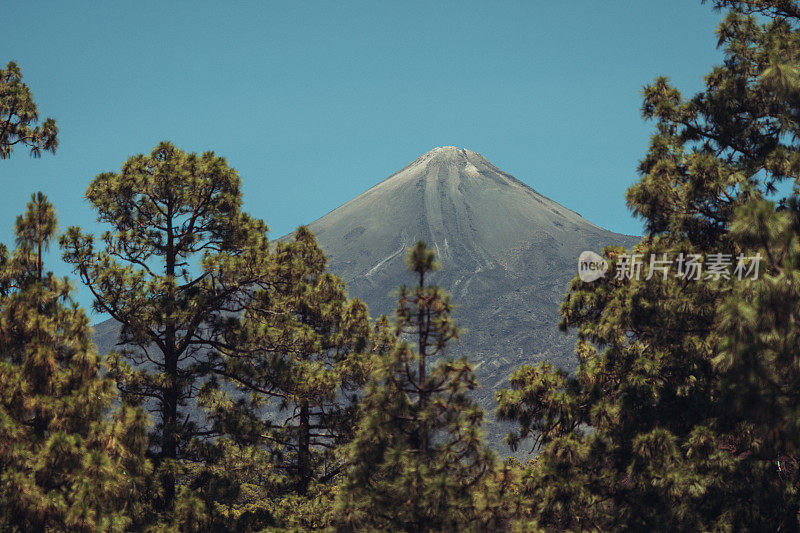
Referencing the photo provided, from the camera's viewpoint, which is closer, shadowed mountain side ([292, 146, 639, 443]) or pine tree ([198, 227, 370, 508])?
pine tree ([198, 227, 370, 508])

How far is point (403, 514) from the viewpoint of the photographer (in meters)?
8.34

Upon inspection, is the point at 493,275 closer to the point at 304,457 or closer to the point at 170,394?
the point at 304,457

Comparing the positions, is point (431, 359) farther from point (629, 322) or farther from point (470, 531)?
point (629, 322)

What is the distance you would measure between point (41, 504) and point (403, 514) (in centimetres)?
403

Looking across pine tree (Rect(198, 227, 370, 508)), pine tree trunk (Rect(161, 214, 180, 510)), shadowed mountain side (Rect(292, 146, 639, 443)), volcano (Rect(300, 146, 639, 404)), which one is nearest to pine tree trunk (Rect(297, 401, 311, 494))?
pine tree (Rect(198, 227, 370, 508))

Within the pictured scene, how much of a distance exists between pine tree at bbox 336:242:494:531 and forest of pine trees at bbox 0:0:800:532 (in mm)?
27

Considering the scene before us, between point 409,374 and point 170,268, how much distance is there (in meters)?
6.19

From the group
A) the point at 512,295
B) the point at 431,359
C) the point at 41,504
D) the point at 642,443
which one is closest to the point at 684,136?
the point at 642,443

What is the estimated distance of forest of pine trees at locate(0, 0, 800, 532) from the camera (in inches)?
327

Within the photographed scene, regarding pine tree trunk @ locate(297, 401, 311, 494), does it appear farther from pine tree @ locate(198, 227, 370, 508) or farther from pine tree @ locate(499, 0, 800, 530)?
pine tree @ locate(499, 0, 800, 530)

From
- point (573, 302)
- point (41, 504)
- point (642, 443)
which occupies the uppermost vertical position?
point (573, 302)

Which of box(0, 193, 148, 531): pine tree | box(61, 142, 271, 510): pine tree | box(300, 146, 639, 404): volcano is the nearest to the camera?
box(0, 193, 148, 531): pine tree

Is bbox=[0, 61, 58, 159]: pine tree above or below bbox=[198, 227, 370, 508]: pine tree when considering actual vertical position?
above

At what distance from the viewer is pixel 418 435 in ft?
28.5
